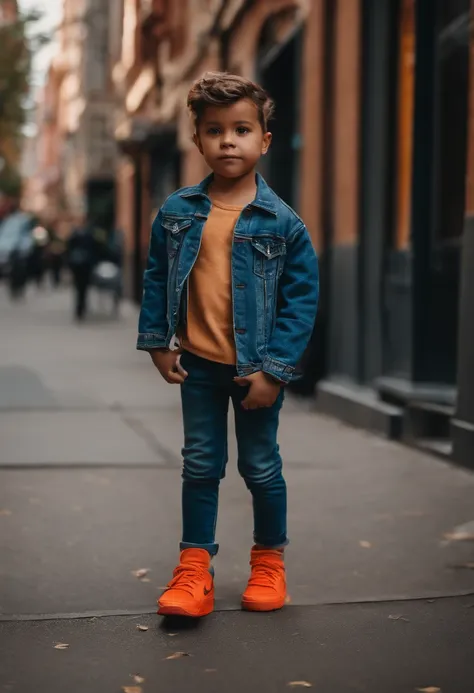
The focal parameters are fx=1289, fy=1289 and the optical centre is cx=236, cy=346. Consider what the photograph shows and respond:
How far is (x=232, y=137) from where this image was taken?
4012mm

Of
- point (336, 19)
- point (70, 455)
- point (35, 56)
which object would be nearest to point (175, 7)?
point (35, 56)

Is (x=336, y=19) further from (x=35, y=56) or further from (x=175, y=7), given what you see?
(x=35, y=56)

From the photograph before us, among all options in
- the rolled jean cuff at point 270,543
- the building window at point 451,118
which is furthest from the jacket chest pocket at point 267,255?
the building window at point 451,118

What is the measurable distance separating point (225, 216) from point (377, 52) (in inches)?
228

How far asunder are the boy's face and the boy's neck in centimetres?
6

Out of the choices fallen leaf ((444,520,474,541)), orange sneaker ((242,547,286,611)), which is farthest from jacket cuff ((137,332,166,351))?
fallen leaf ((444,520,474,541))

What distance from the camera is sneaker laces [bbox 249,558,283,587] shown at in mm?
4328

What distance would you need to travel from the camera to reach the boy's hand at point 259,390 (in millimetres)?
4055

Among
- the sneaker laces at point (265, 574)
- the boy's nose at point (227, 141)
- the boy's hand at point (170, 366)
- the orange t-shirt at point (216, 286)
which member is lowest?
the sneaker laces at point (265, 574)

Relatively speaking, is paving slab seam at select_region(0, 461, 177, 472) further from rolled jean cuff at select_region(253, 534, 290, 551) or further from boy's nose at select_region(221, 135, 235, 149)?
boy's nose at select_region(221, 135, 235, 149)

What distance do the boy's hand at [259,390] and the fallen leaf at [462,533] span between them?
5.56 ft

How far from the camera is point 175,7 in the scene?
24.0m

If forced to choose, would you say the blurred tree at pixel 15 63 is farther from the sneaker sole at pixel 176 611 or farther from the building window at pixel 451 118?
the sneaker sole at pixel 176 611

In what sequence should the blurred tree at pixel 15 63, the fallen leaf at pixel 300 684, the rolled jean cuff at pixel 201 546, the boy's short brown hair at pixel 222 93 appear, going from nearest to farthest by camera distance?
the fallen leaf at pixel 300 684 < the boy's short brown hair at pixel 222 93 < the rolled jean cuff at pixel 201 546 < the blurred tree at pixel 15 63
